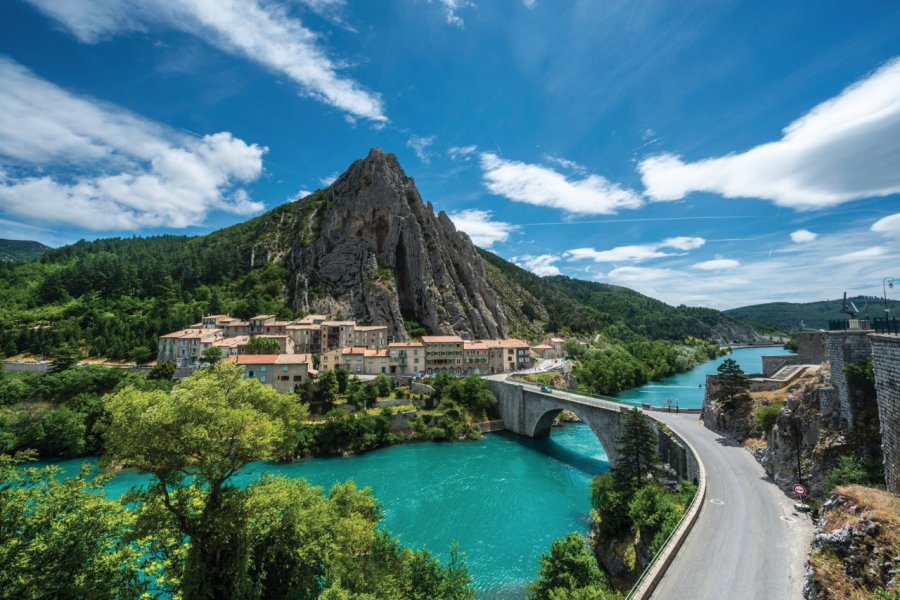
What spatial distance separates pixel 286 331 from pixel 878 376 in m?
74.2

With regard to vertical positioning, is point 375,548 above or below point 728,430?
below

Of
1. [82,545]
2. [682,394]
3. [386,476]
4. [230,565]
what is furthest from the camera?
[682,394]

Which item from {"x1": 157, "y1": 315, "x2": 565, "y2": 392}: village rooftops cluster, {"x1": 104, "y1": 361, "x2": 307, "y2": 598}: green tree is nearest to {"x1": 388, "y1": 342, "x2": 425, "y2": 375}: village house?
{"x1": 157, "y1": 315, "x2": 565, "y2": 392}: village rooftops cluster

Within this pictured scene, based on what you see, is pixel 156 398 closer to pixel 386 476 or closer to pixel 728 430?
pixel 386 476

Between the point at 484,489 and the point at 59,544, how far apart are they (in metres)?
28.9

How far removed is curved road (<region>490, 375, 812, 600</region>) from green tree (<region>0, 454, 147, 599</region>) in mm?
16598

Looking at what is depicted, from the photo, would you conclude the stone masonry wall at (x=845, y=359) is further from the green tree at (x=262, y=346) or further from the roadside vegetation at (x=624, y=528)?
→ the green tree at (x=262, y=346)

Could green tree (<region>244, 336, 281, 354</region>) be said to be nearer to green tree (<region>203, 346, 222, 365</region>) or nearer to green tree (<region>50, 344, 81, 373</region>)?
green tree (<region>203, 346, 222, 365</region>)

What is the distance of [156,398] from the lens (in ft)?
47.0

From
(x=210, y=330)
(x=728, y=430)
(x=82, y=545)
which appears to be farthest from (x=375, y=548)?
(x=210, y=330)

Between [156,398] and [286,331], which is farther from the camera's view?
[286,331]

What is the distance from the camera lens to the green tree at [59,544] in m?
9.46

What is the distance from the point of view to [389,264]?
3782 inches

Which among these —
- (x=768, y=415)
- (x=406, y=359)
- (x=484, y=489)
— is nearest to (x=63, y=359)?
(x=406, y=359)
